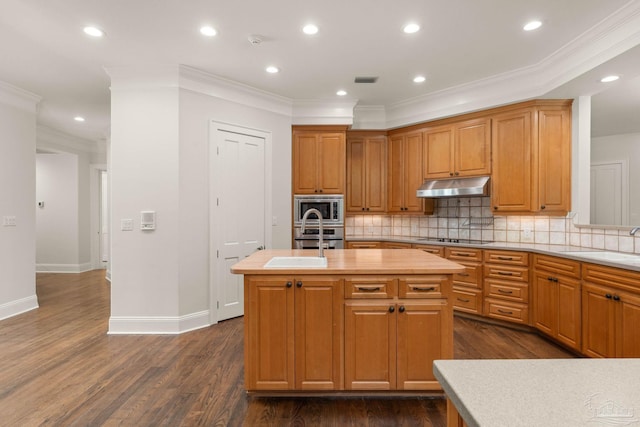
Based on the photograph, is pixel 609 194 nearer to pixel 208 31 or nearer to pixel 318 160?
pixel 318 160

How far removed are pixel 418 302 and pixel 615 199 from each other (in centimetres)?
257

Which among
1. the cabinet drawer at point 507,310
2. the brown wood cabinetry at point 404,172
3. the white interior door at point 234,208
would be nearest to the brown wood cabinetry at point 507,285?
the cabinet drawer at point 507,310

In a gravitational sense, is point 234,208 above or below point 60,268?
above

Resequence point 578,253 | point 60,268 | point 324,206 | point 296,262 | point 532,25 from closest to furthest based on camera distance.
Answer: point 296,262 < point 532,25 < point 578,253 < point 324,206 < point 60,268

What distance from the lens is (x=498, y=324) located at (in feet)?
12.4

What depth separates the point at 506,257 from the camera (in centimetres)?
363

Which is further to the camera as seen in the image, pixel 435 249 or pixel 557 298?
pixel 435 249

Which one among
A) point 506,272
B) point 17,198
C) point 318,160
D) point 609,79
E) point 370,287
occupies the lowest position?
point 506,272

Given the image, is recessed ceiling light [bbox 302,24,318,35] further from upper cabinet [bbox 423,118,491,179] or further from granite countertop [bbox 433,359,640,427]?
granite countertop [bbox 433,359,640,427]

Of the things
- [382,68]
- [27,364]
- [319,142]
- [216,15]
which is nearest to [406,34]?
[382,68]

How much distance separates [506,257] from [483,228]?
0.83 metres

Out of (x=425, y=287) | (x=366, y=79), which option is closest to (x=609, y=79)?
(x=366, y=79)

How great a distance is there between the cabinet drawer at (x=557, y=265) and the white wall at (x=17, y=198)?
20.2ft

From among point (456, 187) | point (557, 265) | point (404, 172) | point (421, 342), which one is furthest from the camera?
point (404, 172)
